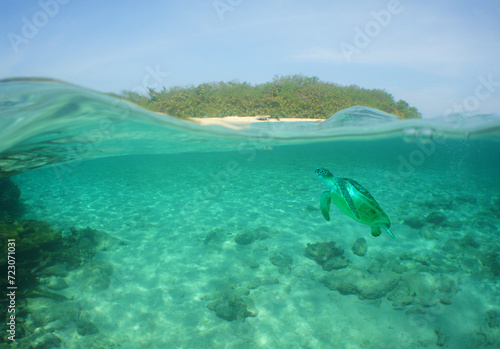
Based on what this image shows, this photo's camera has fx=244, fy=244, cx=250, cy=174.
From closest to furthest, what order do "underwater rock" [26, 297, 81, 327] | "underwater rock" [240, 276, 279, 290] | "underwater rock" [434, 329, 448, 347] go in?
1. "underwater rock" [434, 329, 448, 347]
2. "underwater rock" [26, 297, 81, 327]
3. "underwater rock" [240, 276, 279, 290]

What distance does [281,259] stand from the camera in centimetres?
805

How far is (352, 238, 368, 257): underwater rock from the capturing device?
8.53 meters

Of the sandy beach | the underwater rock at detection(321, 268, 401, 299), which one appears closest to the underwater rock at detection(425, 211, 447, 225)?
the underwater rock at detection(321, 268, 401, 299)

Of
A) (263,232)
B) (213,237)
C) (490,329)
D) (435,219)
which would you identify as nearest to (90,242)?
(213,237)

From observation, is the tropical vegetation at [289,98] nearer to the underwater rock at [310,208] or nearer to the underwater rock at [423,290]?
the underwater rock at [310,208]

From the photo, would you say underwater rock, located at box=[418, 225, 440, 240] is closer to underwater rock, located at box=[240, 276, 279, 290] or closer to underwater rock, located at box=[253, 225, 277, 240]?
underwater rock, located at box=[253, 225, 277, 240]

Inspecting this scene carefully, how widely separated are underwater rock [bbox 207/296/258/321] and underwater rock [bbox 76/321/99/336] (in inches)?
104

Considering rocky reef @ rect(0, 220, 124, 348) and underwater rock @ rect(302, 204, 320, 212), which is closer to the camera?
rocky reef @ rect(0, 220, 124, 348)

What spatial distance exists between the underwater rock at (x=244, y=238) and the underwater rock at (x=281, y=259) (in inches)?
51.0

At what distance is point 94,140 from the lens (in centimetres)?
1270

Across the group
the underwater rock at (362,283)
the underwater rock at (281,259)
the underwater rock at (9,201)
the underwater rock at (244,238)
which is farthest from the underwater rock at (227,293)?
the underwater rock at (9,201)

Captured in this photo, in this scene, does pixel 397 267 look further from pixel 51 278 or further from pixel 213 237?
pixel 51 278

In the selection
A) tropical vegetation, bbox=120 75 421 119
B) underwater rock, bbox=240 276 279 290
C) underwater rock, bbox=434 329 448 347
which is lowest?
underwater rock, bbox=434 329 448 347

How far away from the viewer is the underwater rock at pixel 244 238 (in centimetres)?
916
